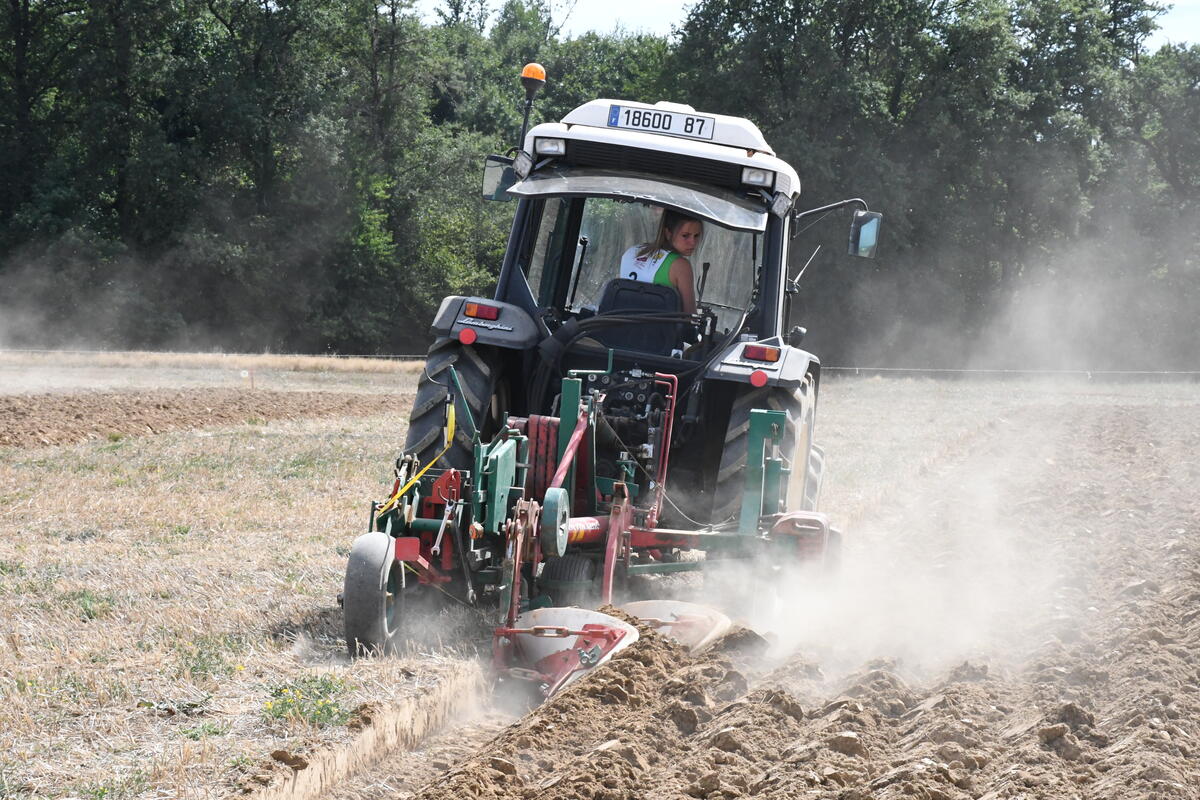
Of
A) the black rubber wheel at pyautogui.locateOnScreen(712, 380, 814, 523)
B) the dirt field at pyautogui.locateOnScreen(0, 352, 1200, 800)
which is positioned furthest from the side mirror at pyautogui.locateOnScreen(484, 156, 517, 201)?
the dirt field at pyautogui.locateOnScreen(0, 352, 1200, 800)

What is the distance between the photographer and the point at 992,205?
141 ft

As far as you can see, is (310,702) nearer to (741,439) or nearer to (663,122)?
(741,439)

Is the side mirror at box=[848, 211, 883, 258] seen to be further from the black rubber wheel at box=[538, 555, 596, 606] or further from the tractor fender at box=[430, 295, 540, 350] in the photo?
the black rubber wheel at box=[538, 555, 596, 606]

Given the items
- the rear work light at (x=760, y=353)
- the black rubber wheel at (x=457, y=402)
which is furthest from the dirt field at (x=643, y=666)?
the rear work light at (x=760, y=353)

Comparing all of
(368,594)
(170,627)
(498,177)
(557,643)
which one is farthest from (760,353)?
(170,627)

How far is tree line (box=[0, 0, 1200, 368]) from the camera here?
35.5 m

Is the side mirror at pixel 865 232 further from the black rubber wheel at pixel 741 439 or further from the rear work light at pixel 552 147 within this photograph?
the rear work light at pixel 552 147

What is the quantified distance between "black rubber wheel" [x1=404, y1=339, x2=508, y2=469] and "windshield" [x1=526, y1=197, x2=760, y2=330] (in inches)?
36.0

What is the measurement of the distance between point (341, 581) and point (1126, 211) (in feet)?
147

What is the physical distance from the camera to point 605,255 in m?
7.81

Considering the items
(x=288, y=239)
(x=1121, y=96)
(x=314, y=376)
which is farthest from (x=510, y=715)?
(x=1121, y=96)

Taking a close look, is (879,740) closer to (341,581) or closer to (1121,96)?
Result: (341,581)

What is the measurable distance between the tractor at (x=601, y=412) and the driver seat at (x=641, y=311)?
13mm

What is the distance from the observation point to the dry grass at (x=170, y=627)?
14.0 ft
